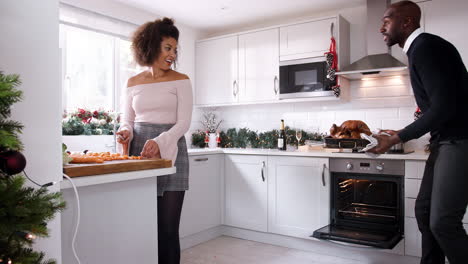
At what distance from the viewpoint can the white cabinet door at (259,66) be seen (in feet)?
13.0

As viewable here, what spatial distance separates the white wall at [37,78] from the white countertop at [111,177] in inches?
4.5

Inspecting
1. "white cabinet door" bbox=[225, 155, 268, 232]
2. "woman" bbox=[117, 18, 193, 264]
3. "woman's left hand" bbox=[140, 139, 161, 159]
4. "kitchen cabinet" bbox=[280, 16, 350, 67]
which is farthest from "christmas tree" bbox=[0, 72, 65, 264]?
"kitchen cabinet" bbox=[280, 16, 350, 67]

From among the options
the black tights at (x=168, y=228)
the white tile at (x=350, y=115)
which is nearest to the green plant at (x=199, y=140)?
the white tile at (x=350, y=115)

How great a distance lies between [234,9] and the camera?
12.9 feet

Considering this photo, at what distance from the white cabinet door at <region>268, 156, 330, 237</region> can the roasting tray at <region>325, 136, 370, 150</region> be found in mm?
163

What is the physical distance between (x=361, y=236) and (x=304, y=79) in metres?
1.63

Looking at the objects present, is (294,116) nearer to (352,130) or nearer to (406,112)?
(352,130)

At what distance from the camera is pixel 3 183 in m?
0.81

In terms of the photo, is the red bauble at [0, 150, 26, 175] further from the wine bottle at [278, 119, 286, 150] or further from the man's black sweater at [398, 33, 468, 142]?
the wine bottle at [278, 119, 286, 150]

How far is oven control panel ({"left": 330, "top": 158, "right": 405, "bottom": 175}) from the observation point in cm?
295

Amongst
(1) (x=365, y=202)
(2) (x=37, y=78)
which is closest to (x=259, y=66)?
(1) (x=365, y=202)

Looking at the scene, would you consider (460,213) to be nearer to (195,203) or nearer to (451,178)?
(451,178)

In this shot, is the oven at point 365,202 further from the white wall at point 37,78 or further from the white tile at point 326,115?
the white wall at point 37,78

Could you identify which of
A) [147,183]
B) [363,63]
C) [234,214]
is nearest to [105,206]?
[147,183]
